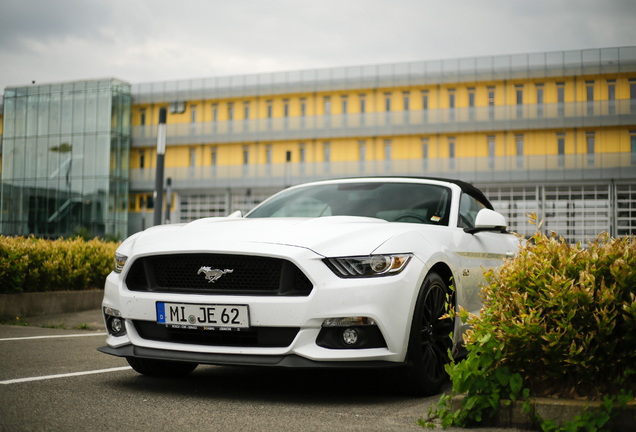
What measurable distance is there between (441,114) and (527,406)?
42193 millimetres

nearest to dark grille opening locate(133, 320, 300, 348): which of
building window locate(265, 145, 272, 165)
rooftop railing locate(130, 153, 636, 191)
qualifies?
rooftop railing locate(130, 153, 636, 191)

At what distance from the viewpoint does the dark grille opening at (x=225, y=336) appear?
12.9 feet

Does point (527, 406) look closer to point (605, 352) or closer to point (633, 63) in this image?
point (605, 352)

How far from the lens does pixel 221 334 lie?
4.02 m

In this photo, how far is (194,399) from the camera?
4.17 metres

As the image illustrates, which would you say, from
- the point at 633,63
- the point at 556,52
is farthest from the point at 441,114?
the point at 633,63

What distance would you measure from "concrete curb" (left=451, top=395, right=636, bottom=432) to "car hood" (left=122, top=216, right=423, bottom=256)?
106 cm

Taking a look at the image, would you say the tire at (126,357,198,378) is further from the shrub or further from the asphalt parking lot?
the shrub

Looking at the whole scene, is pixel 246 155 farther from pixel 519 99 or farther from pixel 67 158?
pixel 519 99

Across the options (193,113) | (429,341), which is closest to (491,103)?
(193,113)

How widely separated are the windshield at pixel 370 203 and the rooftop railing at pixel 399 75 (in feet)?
130

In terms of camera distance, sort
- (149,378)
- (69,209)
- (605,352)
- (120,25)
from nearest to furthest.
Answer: (605,352)
(149,378)
(120,25)
(69,209)

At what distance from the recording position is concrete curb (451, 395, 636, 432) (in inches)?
125

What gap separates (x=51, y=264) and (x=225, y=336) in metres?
6.83
